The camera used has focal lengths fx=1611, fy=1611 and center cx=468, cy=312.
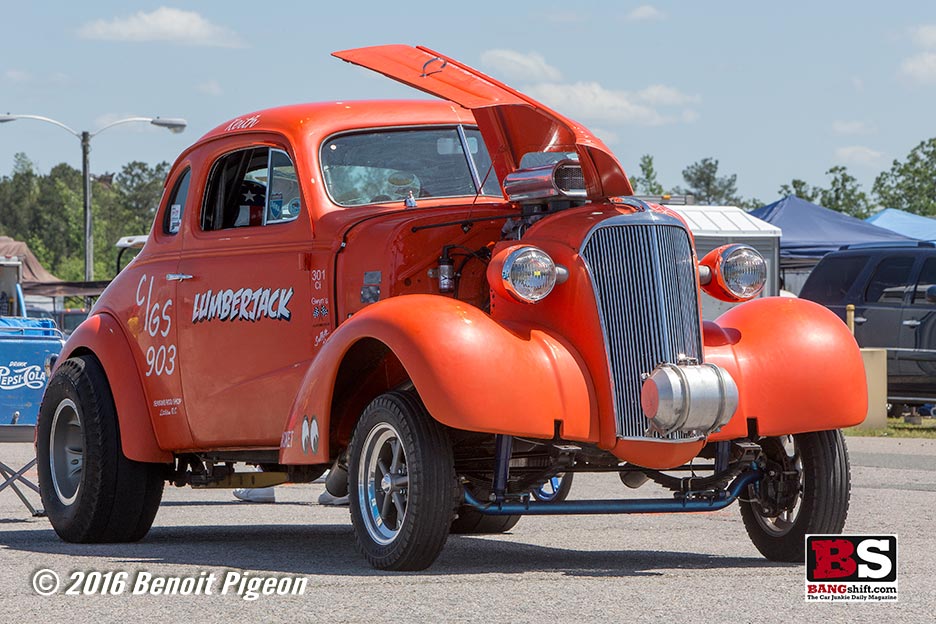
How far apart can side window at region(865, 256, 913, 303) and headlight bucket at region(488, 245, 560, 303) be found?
43.0 ft

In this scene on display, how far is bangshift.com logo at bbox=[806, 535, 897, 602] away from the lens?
6.04 m

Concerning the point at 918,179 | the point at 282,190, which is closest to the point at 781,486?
the point at 282,190

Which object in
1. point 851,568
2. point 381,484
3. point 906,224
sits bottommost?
point 851,568

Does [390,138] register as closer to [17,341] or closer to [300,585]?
[300,585]

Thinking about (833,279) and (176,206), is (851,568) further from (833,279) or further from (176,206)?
(833,279)

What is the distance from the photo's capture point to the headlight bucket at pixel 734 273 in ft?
23.5

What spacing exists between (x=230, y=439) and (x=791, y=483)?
2.83 meters

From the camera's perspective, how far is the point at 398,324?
648cm

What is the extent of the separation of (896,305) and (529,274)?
13183mm

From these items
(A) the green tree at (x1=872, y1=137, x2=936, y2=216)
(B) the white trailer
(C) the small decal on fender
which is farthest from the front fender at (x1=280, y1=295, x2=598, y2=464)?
(A) the green tree at (x1=872, y1=137, x2=936, y2=216)

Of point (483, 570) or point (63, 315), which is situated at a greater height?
point (483, 570)

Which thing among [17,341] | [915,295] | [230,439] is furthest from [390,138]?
[915,295]

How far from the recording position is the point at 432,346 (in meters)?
6.33

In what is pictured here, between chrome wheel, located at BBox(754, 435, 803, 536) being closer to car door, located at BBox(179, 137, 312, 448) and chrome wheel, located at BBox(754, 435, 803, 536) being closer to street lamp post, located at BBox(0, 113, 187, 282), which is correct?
car door, located at BBox(179, 137, 312, 448)
